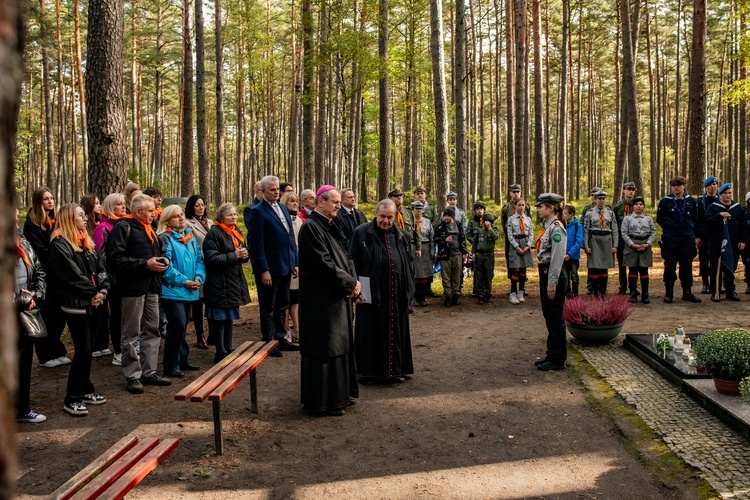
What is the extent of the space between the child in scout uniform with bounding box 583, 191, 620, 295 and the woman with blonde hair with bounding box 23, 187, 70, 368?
30.2ft

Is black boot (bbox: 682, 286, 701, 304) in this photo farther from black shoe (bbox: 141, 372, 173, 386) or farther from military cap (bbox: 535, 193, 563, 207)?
black shoe (bbox: 141, 372, 173, 386)

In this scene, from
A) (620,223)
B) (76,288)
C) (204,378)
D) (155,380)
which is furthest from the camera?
(620,223)

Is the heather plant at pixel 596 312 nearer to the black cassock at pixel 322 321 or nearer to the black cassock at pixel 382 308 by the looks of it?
the black cassock at pixel 382 308

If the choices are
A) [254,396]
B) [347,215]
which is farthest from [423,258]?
[254,396]

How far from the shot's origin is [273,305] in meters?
8.56

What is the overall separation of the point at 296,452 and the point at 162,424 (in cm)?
150

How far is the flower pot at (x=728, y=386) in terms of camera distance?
5859mm

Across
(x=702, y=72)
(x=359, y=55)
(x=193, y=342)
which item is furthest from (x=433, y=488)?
(x=359, y=55)

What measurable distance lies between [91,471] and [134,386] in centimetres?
333

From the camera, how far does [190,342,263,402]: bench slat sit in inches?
189

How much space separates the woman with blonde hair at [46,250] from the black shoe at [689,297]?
1093cm

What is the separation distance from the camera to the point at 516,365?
8.04m

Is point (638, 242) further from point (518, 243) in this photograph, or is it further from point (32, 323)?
point (32, 323)

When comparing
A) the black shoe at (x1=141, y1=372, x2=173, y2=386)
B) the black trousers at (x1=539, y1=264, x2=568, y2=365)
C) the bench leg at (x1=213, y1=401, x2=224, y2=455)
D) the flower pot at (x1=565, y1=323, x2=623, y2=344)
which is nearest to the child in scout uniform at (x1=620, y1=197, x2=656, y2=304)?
the flower pot at (x1=565, y1=323, x2=623, y2=344)
